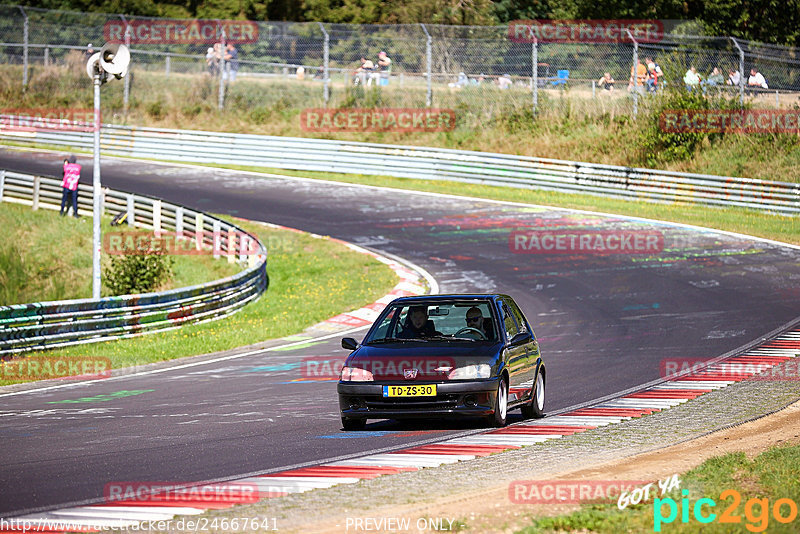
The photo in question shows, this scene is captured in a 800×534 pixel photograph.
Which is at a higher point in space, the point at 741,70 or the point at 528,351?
the point at 741,70

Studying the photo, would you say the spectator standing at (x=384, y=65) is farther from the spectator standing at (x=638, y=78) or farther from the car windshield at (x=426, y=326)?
the car windshield at (x=426, y=326)

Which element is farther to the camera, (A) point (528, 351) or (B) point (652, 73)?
(B) point (652, 73)

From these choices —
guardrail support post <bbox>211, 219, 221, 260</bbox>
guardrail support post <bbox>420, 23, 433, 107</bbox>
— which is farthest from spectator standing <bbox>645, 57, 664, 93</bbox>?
guardrail support post <bbox>211, 219, 221, 260</bbox>

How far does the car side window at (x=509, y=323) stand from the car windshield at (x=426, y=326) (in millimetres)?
178

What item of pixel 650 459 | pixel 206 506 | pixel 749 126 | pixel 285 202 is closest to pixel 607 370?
pixel 650 459

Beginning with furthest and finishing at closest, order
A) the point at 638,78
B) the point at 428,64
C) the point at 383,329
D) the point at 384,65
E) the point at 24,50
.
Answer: the point at 24,50 < the point at 384,65 < the point at 428,64 < the point at 638,78 < the point at 383,329

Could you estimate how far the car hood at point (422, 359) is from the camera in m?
10.2

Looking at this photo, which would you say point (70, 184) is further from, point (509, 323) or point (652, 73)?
point (509, 323)

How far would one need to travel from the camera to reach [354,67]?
40.6 m

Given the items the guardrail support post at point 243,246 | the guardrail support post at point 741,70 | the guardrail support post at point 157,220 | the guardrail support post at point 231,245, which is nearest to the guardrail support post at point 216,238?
the guardrail support post at point 231,245

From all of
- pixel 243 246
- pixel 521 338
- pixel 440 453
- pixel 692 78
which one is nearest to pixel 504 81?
pixel 692 78

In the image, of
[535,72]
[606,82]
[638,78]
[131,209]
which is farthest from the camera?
[535,72]

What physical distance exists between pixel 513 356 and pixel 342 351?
6594mm

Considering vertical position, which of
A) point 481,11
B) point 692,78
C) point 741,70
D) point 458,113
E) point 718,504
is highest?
point 481,11
